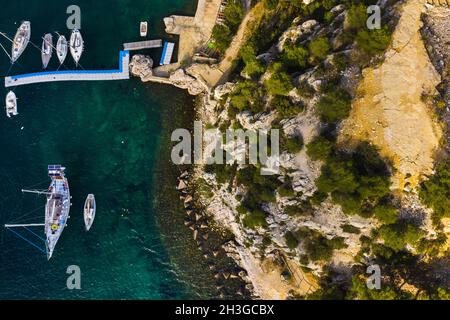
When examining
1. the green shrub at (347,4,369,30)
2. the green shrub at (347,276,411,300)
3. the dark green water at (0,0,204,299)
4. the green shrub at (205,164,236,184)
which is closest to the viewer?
the green shrub at (347,4,369,30)

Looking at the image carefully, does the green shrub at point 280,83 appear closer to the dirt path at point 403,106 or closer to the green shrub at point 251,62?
the green shrub at point 251,62

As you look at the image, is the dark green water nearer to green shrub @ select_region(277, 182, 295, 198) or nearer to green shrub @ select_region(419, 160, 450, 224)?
green shrub @ select_region(277, 182, 295, 198)

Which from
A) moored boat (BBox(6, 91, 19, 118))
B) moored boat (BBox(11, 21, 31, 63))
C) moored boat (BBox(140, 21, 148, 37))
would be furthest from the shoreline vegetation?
moored boat (BBox(6, 91, 19, 118))

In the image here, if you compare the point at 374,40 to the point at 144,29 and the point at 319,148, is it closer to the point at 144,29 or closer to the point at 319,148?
the point at 319,148

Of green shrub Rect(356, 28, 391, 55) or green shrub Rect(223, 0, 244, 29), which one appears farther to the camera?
green shrub Rect(223, 0, 244, 29)

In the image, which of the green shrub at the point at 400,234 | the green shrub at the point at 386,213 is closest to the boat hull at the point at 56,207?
the green shrub at the point at 386,213

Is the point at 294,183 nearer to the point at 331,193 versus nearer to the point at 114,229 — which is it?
the point at 331,193
